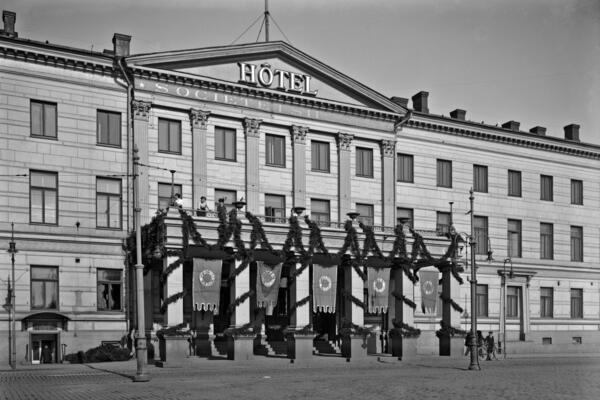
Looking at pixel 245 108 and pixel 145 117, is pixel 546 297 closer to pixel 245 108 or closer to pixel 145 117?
pixel 245 108

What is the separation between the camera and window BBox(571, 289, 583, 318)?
65562 mm

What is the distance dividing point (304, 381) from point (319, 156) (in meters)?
23.9

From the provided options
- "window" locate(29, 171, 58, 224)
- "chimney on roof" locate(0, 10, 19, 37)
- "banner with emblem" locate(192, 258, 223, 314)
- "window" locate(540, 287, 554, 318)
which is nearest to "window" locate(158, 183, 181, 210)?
"banner with emblem" locate(192, 258, 223, 314)

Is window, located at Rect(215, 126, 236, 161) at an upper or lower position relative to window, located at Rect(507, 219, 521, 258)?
upper

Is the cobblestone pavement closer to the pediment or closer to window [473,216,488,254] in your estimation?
window [473,216,488,254]

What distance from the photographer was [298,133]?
5288cm

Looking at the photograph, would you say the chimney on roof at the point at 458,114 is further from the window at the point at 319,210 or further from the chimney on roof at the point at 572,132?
the window at the point at 319,210

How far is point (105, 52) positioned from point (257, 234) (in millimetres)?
14325

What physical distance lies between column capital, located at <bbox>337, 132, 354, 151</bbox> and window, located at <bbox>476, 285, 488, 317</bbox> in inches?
603

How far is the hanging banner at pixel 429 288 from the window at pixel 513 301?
12.8 metres

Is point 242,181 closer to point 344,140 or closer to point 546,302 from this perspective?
point 344,140

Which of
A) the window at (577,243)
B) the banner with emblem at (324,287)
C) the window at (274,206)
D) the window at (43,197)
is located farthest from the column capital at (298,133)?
the window at (577,243)

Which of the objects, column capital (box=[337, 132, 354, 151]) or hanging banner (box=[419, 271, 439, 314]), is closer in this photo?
hanging banner (box=[419, 271, 439, 314])

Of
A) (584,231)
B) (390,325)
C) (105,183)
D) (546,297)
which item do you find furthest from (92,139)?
(584,231)
